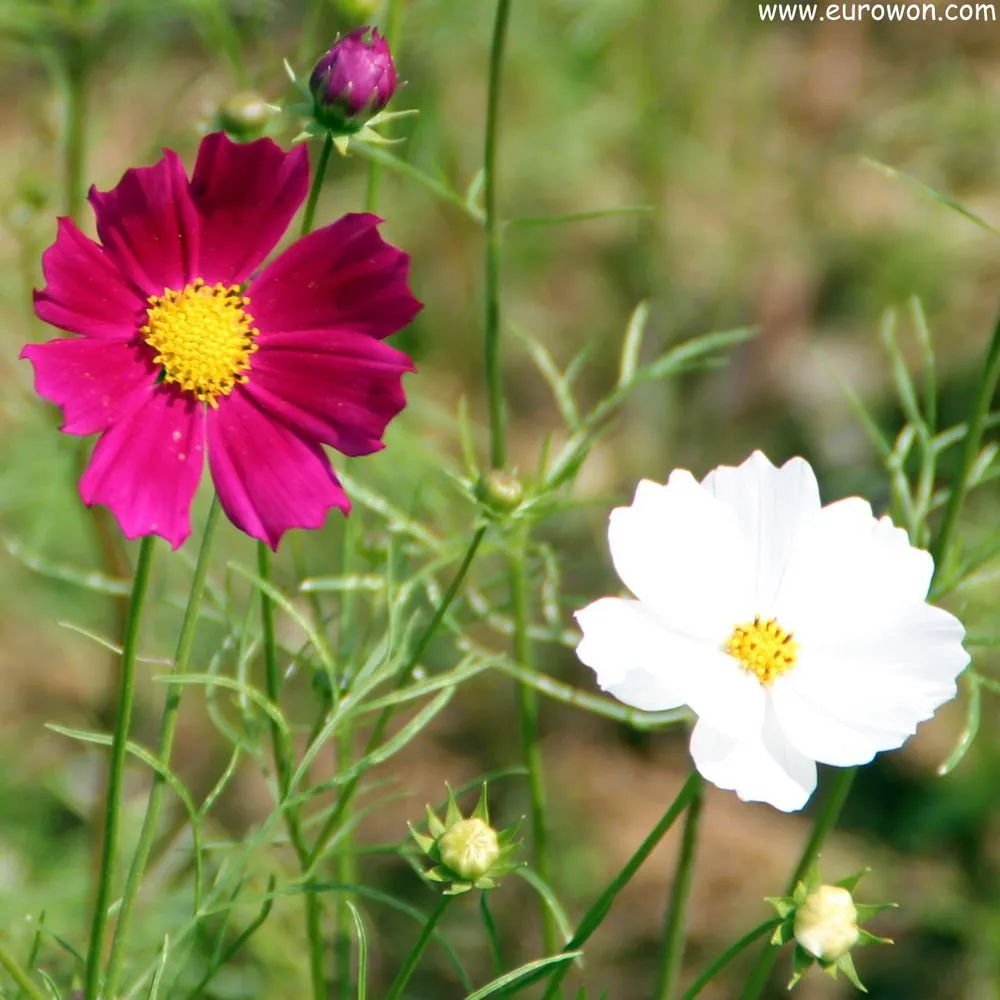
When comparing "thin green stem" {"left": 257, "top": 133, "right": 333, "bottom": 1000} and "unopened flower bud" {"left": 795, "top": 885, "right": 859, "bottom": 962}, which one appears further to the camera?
"thin green stem" {"left": 257, "top": 133, "right": 333, "bottom": 1000}

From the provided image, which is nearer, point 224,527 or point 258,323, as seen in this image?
point 258,323

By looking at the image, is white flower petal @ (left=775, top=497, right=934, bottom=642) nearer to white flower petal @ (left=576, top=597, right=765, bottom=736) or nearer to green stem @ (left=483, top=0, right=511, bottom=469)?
white flower petal @ (left=576, top=597, right=765, bottom=736)

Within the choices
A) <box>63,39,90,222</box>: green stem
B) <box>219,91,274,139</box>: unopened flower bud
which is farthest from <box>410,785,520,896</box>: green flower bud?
<box>63,39,90,222</box>: green stem

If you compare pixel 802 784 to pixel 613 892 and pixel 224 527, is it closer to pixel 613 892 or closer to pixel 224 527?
pixel 613 892

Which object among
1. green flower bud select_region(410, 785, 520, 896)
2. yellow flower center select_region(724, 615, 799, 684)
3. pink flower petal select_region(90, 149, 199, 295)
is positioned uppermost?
pink flower petal select_region(90, 149, 199, 295)

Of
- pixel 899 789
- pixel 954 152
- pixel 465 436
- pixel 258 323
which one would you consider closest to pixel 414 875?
pixel 899 789

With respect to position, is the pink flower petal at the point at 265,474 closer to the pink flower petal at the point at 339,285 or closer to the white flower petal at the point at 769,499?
the pink flower petal at the point at 339,285

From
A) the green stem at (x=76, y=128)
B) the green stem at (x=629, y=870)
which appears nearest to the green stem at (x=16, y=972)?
the green stem at (x=629, y=870)
